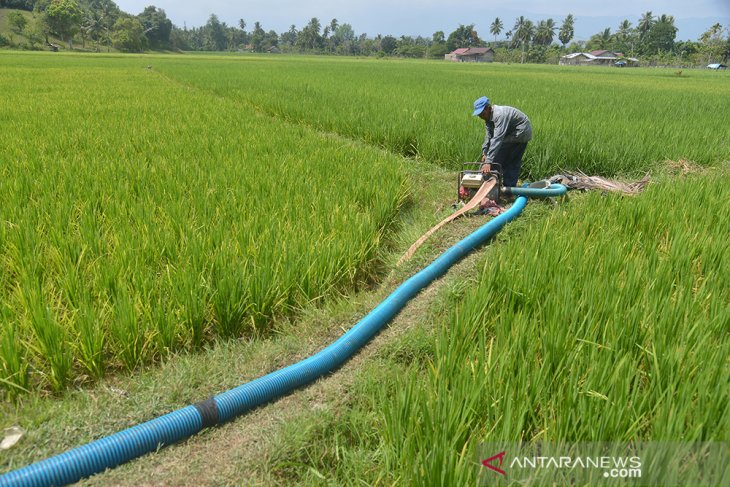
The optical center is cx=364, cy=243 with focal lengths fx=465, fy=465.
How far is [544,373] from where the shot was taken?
1.46m

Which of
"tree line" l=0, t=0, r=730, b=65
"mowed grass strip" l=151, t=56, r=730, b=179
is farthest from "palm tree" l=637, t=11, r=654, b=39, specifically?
"mowed grass strip" l=151, t=56, r=730, b=179

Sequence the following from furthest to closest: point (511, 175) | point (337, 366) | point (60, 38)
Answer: point (60, 38) < point (511, 175) < point (337, 366)

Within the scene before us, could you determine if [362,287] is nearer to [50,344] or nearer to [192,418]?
[192,418]

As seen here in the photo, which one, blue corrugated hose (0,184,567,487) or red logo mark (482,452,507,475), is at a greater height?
red logo mark (482,452,507,475)

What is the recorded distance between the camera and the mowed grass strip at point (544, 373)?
123 cm

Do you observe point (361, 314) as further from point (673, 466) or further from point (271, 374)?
point (673, 466)

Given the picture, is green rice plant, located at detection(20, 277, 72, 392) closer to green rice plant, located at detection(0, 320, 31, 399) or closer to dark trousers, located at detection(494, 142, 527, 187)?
green rice plant, located at detection(0, 320, 31, 399)

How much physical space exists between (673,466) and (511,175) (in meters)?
3.72

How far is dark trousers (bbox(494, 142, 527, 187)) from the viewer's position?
173 inches

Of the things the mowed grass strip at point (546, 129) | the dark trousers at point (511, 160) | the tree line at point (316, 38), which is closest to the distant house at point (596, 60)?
the tree line at point (316, 38)

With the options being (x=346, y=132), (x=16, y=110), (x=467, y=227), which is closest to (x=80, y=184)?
(x=467, y=227)

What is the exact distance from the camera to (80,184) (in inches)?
128

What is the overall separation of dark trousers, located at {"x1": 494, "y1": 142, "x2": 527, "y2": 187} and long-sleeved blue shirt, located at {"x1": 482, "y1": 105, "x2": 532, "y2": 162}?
0.11 meters

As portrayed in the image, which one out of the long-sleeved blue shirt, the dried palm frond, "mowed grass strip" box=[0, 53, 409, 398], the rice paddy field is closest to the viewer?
the rice paddy field
